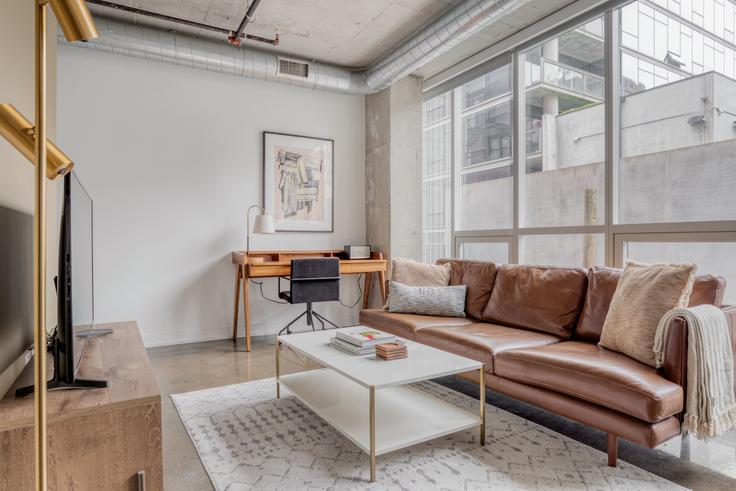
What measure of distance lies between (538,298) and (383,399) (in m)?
1.36

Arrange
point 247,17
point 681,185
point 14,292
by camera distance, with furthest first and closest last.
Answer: point 247,17, point 681,185, point 14,292

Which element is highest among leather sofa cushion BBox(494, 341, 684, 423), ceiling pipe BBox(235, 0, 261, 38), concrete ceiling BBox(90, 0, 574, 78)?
concrete ceiling BBox(90, 0, 574, 78)

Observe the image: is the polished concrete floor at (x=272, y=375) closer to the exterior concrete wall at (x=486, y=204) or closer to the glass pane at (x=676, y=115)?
the glass pane at (x=676, y=115)

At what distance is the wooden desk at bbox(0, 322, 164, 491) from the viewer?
44.3 inches

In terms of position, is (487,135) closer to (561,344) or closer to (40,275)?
(561,344)

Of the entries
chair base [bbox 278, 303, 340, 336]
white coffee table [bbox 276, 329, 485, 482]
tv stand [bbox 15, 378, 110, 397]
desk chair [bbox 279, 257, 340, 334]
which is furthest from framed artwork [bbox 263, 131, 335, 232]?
tv stand [bbox 15, 378, 110, 397]

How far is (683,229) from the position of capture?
111 inches

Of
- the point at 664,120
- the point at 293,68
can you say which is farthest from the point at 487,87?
the point at 293,68

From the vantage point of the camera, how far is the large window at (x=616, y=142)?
2775mm

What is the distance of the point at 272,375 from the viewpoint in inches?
127

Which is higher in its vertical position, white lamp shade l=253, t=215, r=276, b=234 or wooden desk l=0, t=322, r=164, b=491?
white lamp shade l=253, t=215, r=276, b=234

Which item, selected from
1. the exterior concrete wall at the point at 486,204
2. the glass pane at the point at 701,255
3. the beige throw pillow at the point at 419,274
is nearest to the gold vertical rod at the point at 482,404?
the glass pane at the point at 701,255

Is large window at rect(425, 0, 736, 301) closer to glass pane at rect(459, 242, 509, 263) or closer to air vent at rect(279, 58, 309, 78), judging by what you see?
glass pane at rect(459, 242, 509, 263)

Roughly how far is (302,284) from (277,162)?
1421 millimetres
